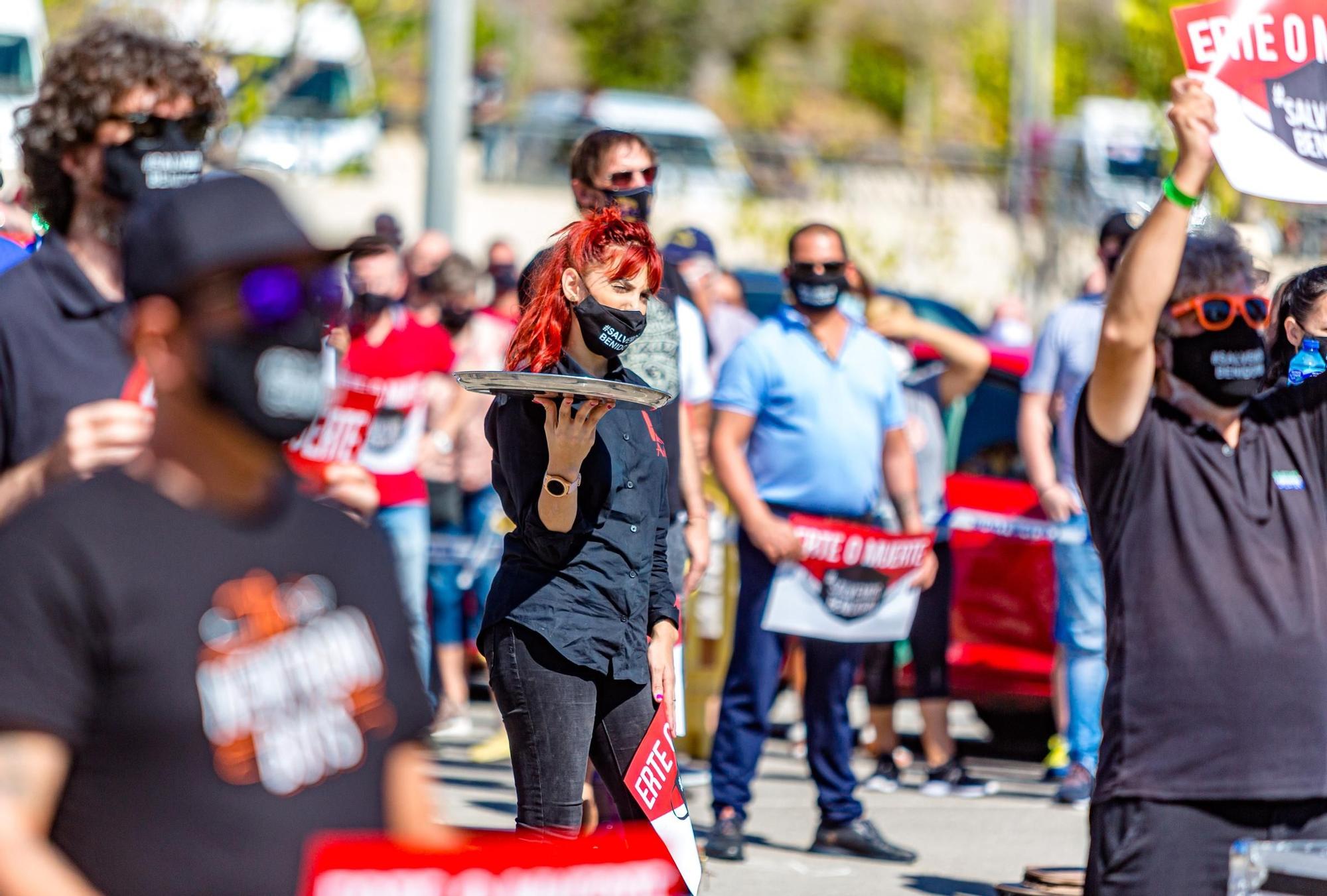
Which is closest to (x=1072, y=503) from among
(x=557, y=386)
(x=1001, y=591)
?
(x=1001, y=591)

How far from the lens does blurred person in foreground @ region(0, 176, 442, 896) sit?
203cm

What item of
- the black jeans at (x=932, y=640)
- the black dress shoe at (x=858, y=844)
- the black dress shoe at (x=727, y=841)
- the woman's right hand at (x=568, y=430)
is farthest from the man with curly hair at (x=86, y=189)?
the black jeans at (x=932, y=640)

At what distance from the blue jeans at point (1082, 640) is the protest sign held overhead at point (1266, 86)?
3459mm

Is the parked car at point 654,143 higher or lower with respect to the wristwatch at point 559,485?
higher

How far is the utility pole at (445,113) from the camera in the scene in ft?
40.9

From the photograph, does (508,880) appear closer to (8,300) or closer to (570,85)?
(8,300)

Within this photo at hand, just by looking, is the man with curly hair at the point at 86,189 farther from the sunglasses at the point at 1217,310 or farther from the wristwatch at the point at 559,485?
the sunglasses at the point at 1217,310

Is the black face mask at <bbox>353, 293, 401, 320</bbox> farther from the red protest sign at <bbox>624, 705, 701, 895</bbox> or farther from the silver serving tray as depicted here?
the silver serving tray

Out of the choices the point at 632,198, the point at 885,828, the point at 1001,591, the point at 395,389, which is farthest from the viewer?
the point at 1001,591

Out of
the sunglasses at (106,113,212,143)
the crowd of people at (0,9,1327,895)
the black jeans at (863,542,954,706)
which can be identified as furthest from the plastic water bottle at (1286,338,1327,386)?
the black jeans at (863,542,954,706)

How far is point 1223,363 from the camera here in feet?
11.4

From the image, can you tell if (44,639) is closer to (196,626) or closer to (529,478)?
(196,626)

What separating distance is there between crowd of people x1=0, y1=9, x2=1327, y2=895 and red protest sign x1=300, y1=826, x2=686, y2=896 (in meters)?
0.06

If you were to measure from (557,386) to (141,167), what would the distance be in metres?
1.06
